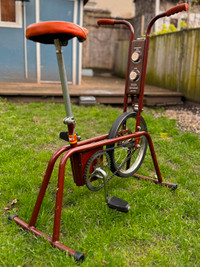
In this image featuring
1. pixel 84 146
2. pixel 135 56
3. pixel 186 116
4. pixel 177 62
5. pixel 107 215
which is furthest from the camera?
pixel 177 62

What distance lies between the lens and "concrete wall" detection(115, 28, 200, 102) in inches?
228

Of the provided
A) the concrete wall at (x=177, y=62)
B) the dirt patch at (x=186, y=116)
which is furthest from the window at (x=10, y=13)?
the dirt patch at (x=186, y=116)

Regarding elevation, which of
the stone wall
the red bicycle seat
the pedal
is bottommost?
the pedal

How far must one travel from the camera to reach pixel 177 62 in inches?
254

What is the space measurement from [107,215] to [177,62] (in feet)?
17.1

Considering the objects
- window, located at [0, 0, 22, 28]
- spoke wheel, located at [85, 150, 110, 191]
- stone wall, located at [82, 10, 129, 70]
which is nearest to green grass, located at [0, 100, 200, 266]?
spoke wheel, located at [85, 150, 110, 191]

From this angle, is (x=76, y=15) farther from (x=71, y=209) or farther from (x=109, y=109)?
(x=71, y=209)

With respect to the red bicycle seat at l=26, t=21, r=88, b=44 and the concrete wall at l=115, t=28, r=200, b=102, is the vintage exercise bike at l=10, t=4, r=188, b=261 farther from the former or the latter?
the concrete wall at l=115, t=28, r=200, b=102

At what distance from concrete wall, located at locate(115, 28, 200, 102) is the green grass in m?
2.66

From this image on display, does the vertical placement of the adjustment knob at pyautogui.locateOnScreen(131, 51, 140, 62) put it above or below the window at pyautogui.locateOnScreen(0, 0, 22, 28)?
below

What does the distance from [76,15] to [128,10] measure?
62.9 feet

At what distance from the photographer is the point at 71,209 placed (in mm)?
2182

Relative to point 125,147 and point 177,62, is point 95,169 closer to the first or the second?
point 125,147

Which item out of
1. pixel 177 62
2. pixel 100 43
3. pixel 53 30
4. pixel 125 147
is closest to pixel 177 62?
pixel 177 62
